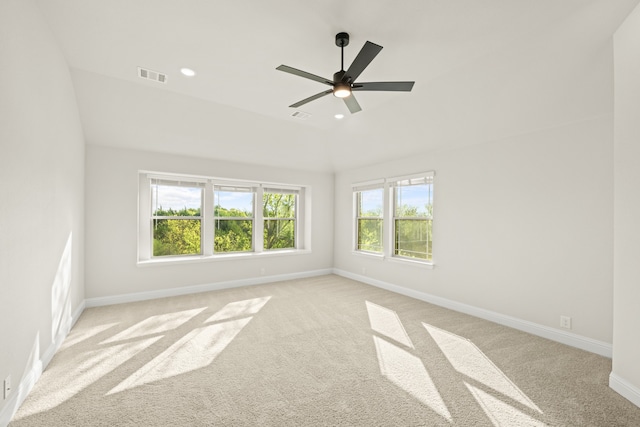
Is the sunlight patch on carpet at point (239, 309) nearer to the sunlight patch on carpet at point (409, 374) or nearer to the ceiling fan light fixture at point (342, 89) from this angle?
the sunlight patch on carpet at point (409, 374)

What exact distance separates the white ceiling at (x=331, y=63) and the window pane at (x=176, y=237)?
131 cm

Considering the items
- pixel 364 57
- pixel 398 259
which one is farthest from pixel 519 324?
pixel 364 57

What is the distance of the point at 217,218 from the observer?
5.59 metres

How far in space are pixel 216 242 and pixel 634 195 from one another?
561cm


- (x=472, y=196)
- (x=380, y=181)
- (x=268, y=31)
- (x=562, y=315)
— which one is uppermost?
(x=268, y=31)

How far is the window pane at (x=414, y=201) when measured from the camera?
4.83m

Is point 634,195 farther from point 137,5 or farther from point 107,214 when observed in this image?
point 107,214

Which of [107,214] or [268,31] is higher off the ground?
[268,31]

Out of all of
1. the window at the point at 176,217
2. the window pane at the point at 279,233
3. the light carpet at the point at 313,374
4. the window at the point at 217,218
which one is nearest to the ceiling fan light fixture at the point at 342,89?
the light carpet at the point at 313,374

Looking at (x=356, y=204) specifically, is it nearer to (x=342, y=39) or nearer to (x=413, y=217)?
(x=413, y=217)

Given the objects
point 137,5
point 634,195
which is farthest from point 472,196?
point 137,5

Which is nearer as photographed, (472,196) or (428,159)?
(472,196)

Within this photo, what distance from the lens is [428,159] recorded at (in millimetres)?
4723

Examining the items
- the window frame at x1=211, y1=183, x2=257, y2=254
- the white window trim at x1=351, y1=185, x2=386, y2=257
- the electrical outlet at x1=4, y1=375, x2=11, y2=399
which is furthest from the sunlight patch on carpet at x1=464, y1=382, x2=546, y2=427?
the window frame at x1=211, y1=183, x2=257, y2=254
